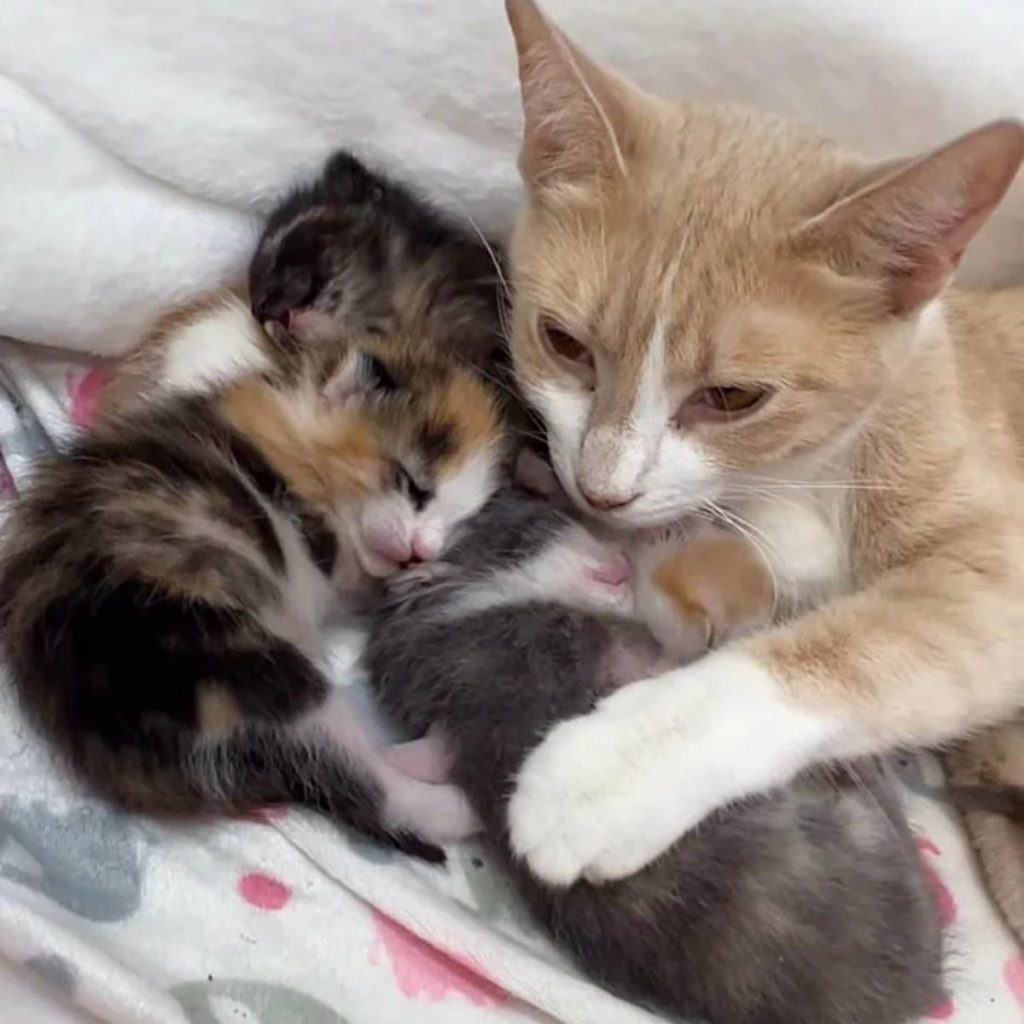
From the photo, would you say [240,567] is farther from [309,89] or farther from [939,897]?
[939,897]

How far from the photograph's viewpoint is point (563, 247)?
1.11m

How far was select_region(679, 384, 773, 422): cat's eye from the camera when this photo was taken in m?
1.04

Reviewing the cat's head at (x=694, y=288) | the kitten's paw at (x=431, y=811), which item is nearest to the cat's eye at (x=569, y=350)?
the cat's head at (x=694, y=288)

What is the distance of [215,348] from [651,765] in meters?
0.58

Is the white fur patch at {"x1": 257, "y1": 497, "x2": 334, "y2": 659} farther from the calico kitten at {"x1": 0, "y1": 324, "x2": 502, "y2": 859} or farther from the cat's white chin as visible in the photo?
the cat's white chin

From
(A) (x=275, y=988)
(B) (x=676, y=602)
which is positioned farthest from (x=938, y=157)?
(A) (x=275, y=988)

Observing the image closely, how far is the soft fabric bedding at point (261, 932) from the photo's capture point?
101cm

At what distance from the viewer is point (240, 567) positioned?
3.61 feet

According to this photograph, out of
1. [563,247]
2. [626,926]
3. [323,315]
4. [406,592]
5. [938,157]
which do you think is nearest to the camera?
[938,157]

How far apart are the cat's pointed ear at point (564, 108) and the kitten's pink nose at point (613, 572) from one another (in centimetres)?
31

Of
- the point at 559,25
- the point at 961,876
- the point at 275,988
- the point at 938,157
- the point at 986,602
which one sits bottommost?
the point at 275,988

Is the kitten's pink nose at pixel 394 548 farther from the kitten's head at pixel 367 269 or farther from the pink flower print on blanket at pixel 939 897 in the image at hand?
the pink flower print on blanket at pixel 939 897

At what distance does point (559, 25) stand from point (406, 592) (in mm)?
489

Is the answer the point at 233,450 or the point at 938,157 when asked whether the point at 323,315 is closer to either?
the point at 233,450
